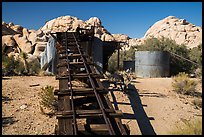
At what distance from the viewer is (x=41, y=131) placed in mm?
7094

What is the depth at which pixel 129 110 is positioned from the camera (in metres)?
9.55

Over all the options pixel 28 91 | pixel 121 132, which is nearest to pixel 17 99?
pixel 28 91

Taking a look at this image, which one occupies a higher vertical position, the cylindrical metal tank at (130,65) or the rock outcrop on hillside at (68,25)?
the rock outcrop on hillside at (68,25)

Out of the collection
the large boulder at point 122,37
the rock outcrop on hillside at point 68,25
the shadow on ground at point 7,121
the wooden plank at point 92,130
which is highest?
the rock outcrop on hillside at point 68,25

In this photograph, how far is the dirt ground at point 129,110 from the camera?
7566 millimetres

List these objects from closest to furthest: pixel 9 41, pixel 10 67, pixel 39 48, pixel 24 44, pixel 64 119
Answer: pixel 64 119 → pixel 10 67 → pixel 39 48 → pixel 24 44 → pixel 9 41

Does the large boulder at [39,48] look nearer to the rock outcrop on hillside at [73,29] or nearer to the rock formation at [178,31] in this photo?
the rock outcrop on hillside at [73,29]

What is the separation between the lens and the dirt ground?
298 inches

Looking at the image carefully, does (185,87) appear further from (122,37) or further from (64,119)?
(122,37)

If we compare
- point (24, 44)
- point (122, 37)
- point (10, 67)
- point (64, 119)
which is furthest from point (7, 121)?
point (122, 37)

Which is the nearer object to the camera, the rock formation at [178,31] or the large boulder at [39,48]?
the large boulder at [39,48]

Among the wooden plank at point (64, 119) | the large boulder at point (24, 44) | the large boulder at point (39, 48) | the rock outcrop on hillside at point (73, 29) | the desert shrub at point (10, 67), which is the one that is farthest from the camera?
the rock outcrop on hillside at point (73, 29)

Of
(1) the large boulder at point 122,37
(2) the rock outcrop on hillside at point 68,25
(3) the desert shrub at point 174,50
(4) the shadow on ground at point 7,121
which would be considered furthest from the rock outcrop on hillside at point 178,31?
(4) the shadow on ground at point 7,121

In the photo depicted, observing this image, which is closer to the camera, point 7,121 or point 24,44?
point 7,121
